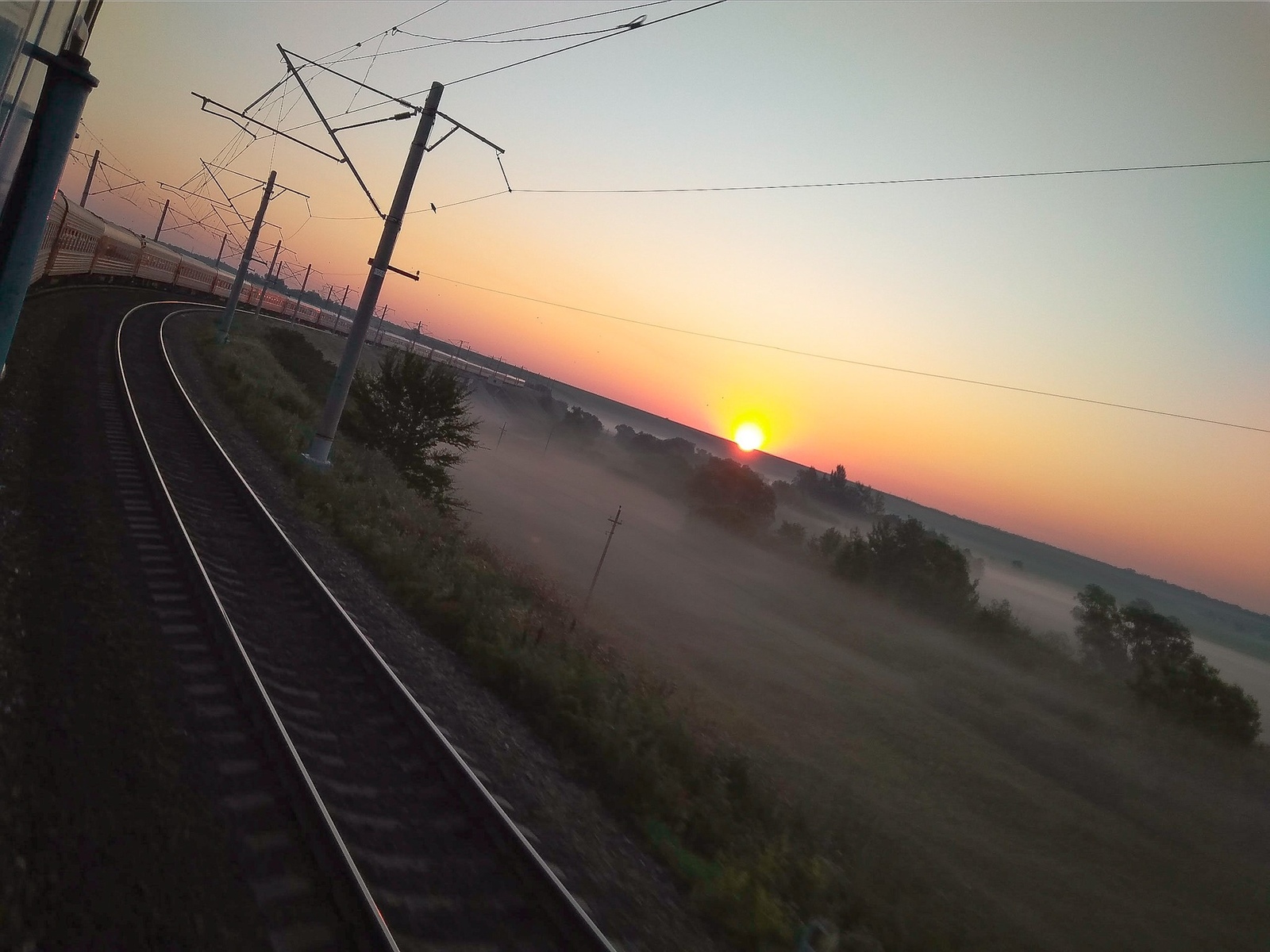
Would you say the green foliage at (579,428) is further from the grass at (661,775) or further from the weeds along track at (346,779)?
the weeds along track at (346,779)

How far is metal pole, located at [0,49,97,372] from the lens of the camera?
148 inches

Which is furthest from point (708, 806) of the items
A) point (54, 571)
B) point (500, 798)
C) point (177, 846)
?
point (54, 571)

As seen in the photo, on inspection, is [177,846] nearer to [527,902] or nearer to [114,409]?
[527,902]

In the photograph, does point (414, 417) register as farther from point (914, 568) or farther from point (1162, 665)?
point (914, 568)

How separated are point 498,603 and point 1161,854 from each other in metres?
26.5

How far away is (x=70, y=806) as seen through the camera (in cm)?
481

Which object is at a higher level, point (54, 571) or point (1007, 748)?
point (54, 571)

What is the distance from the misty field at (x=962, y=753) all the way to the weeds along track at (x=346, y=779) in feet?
28.3

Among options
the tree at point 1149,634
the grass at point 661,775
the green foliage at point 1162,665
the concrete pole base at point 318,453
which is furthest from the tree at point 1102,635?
the concrete pole base at point 318,453

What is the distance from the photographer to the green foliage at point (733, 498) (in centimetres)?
8906

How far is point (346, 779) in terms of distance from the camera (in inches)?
250

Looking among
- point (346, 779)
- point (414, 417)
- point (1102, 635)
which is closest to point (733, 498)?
point (1102, 635)

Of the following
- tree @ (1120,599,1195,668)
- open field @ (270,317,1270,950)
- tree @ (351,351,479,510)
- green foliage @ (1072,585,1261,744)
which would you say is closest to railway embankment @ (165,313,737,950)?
open field @ (270,317,1270,950)

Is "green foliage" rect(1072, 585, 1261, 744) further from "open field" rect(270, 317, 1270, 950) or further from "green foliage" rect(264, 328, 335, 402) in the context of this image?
"green foliage" rect(264, 328, 335, 402)
